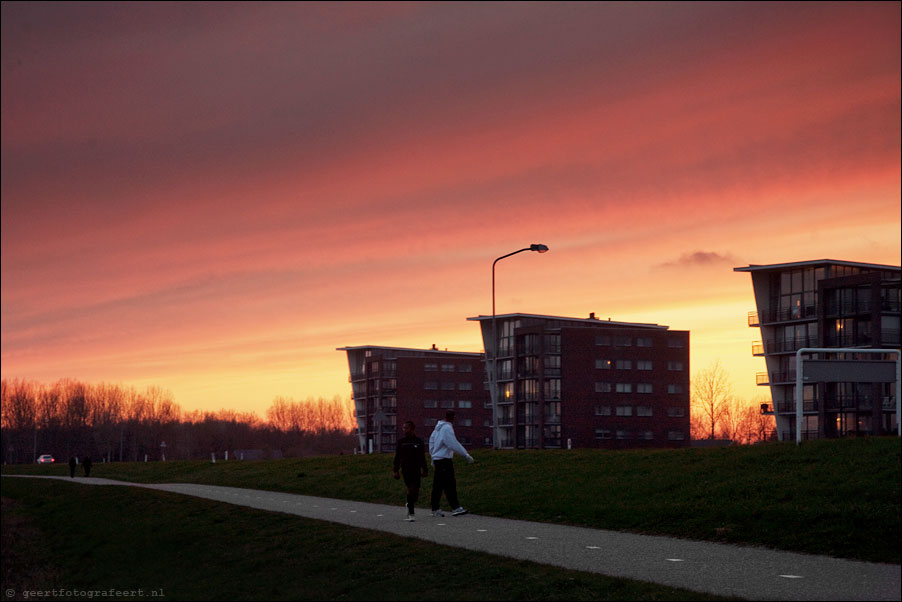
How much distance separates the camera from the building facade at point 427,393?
134 meters

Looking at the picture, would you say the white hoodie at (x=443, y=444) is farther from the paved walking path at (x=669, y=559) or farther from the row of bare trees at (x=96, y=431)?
the row of bare trees at (x=96, y=431)

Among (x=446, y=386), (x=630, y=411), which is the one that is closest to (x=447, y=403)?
(x=446, y=386)

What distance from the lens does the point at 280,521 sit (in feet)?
71.4

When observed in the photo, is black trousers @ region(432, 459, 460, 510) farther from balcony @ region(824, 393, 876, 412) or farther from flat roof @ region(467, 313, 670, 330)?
flat roof @ region(467, 313, 670, 330)

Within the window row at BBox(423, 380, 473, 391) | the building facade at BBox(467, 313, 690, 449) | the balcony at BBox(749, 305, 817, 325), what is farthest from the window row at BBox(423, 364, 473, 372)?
the balcony at BBox(749, 305, 817, 325)

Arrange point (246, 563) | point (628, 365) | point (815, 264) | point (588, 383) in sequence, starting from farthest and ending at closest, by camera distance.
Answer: point (628, 365) < point (588, 383) < point (815, 264) < point (246, 563)

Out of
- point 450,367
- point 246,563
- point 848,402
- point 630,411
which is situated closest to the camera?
point 246,563

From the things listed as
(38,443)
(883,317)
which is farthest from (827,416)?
(38,443)

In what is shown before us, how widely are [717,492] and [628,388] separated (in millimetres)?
92088

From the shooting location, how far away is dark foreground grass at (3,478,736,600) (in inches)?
478

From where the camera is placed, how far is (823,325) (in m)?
80.2

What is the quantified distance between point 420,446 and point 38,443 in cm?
17480

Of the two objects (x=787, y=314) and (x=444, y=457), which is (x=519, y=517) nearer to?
(x=444, y=457)

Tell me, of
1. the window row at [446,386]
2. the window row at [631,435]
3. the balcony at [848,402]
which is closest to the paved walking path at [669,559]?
the balcony at [848,402]
